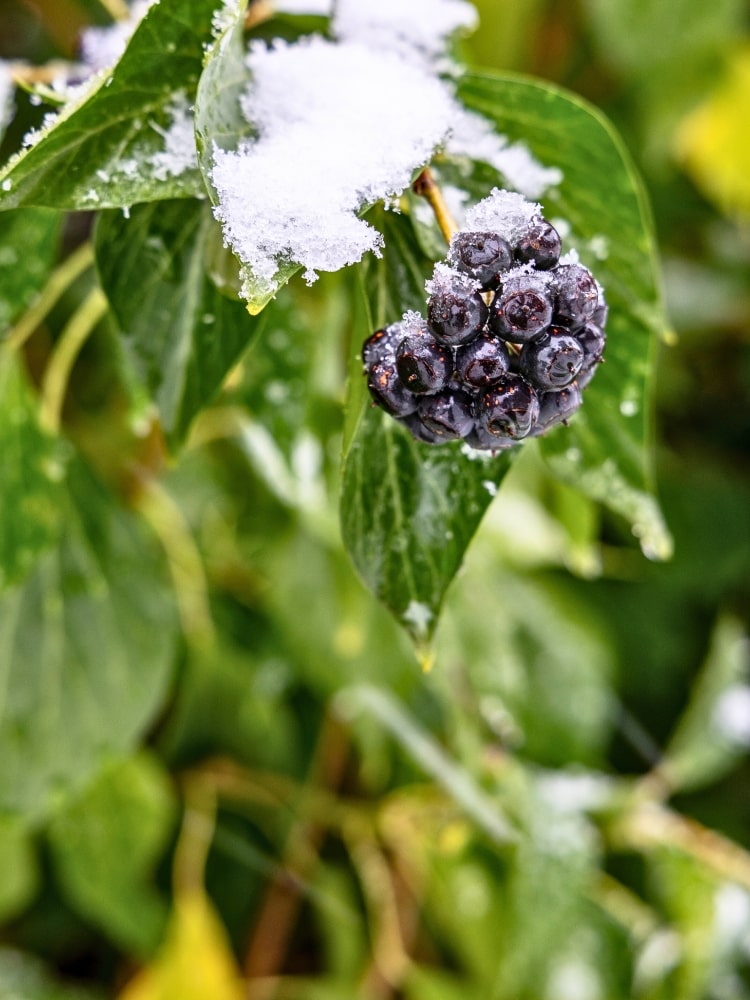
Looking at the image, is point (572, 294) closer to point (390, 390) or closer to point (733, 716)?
point (390, 390)

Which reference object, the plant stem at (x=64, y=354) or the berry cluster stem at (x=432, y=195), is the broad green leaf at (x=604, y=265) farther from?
the plant stem at (x=64, y=354)

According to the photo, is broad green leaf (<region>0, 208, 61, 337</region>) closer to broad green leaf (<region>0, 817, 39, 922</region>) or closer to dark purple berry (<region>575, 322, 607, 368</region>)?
dark purple berry (<region>575, 322, 607, 368</region>)

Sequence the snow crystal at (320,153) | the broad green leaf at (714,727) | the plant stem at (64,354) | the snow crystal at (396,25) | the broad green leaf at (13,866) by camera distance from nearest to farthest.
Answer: the snow crystal at (320,153) → the snow crystal at (396,25) → the plant stem at (64,354) → the broad green leaf at (13,866) → the broad green leaf at (714,727)

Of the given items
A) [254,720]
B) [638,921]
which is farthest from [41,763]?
[638,921]

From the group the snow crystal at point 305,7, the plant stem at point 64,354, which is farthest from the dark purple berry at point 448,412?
the plant stem at point 64,354

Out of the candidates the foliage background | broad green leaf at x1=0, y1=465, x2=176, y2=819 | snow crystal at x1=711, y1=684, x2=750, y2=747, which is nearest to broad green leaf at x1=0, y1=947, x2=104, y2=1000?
the foliage background

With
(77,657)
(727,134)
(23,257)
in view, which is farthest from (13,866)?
(727,134)
